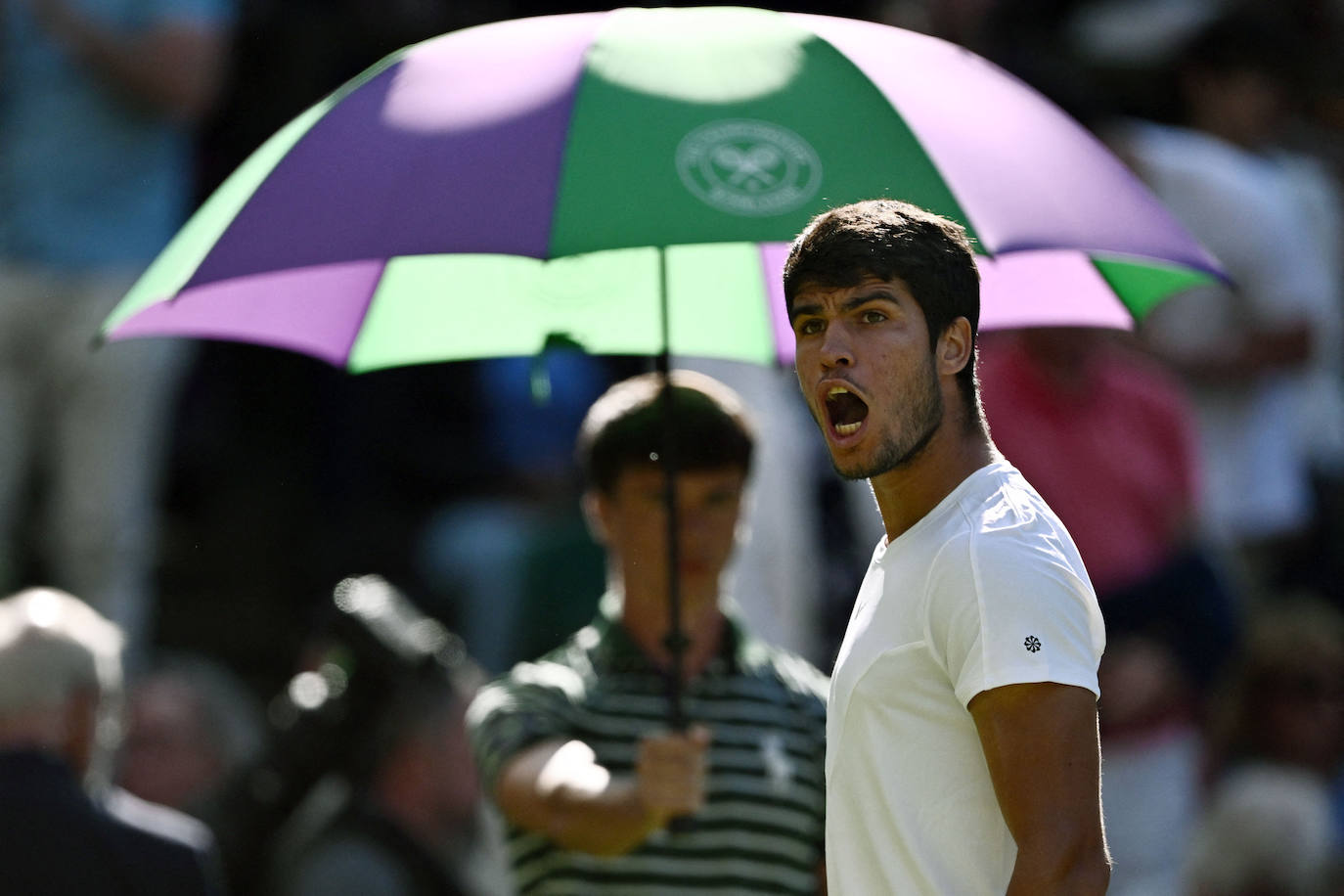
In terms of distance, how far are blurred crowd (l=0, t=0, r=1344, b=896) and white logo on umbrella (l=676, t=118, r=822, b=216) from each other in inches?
49.4

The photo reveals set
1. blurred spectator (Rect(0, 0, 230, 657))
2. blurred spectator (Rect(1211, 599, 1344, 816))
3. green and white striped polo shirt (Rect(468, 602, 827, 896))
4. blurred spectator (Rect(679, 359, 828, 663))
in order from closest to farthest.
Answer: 1. green and white striped polo shirt (Rect(468, 602, 827, 896))
2. blurred spectator (Rect(0, 0, 230, 657))
3. blurred spectator (Rect(679, 359, 828, 663))
4. blurred spectator (Rect(1211, 599, 1344, 816))

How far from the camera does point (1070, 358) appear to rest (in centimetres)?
606

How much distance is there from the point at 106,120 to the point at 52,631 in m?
2.35

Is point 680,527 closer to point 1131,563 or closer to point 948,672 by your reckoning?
point 948,672

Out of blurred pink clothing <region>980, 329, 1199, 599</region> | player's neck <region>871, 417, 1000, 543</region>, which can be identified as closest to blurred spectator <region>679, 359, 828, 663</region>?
blurred pink clothing <region>980, 329, 1199, 599</region>

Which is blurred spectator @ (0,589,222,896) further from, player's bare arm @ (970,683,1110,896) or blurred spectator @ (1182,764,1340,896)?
blurred spectator @ (1182,764,1340,896)

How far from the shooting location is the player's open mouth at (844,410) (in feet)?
8.70

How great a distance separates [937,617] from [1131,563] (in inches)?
139

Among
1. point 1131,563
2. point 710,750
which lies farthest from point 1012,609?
point 1131,563

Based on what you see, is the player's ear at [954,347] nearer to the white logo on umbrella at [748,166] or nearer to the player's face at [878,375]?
the player's face at [878,375]

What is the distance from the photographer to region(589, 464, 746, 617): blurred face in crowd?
413cm

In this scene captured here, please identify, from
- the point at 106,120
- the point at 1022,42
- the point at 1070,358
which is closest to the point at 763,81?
the point at 1070,358

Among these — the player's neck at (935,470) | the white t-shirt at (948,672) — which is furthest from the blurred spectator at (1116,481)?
the white t-shirt at (948,672)

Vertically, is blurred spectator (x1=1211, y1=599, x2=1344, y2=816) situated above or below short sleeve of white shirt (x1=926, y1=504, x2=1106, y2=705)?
below
